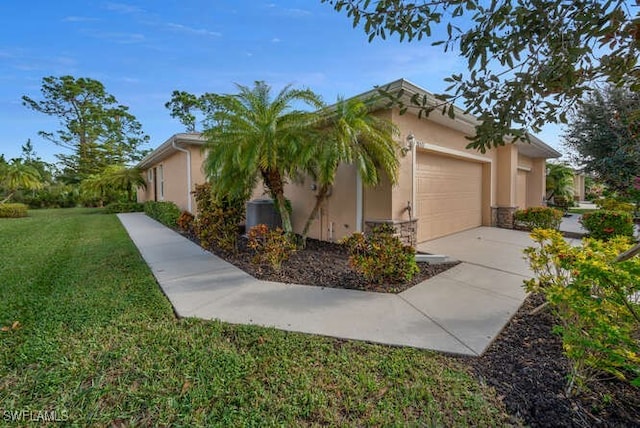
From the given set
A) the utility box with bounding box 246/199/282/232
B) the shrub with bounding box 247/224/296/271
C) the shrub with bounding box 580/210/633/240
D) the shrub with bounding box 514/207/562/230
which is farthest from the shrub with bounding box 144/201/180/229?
the shrub with bounding box 580/210/633/240

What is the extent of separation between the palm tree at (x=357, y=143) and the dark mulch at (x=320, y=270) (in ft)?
5.67

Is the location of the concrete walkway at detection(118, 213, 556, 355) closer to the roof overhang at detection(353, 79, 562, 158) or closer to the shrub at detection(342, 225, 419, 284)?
the shrub at detection(342, 225, 419, 284)

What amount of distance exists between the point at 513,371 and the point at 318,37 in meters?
5.90

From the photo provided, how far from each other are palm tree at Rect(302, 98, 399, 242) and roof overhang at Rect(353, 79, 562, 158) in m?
0.42

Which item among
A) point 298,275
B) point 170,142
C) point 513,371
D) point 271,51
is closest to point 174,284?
point 298,275

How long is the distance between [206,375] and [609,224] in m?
10.8

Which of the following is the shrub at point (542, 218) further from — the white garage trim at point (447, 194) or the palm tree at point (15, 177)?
the palm tree at point (15, 177)

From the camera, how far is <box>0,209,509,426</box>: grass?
6.75ft

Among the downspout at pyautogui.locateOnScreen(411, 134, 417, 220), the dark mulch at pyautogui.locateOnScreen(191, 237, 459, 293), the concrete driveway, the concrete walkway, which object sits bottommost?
the concrete walkway

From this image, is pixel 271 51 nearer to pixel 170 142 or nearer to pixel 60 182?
pixel 170 142

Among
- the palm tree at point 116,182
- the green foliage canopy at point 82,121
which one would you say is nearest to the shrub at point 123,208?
the palm tree at point 116,182

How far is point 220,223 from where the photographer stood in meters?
6.96

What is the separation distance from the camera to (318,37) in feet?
18.2

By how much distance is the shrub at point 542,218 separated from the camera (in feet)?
32.3
